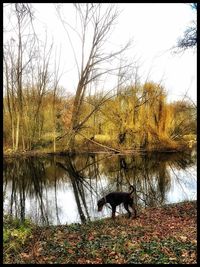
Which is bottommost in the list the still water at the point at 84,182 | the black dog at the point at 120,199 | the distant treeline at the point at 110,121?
the still water at the point at 84,182

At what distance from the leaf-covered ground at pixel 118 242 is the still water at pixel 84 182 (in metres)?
2.16

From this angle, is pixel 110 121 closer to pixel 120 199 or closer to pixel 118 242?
pixel 120 199

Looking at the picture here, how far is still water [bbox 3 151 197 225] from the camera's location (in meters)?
13.5

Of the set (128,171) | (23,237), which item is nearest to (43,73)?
(128,171)

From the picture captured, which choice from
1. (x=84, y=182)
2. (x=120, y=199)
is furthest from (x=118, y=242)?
(x=84, y=182)

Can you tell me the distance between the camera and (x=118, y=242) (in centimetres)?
782

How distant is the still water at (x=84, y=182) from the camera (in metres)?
13.5

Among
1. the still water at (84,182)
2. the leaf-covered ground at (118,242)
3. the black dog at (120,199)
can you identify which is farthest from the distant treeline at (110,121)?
the leaf-covered ground at (118,242)

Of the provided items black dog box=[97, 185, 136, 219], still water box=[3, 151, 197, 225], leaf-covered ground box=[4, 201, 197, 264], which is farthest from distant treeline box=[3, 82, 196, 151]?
leaf-covered ground box=[4, 201, 197, 264]

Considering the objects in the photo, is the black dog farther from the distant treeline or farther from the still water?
the distant treeline

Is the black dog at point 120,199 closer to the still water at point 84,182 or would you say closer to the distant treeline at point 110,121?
the still water at point 84,182

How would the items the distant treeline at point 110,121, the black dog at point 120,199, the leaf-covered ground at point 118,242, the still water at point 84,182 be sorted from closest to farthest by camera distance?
the leaf-covered ground at point 118,242 < the black dog at point 120,199 < the still water at point 84,182 < the distant treeline at point 110,121

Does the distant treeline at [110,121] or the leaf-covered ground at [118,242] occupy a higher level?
the distant treeline at [110,121]

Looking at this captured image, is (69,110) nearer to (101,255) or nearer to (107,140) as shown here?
(107,140)
